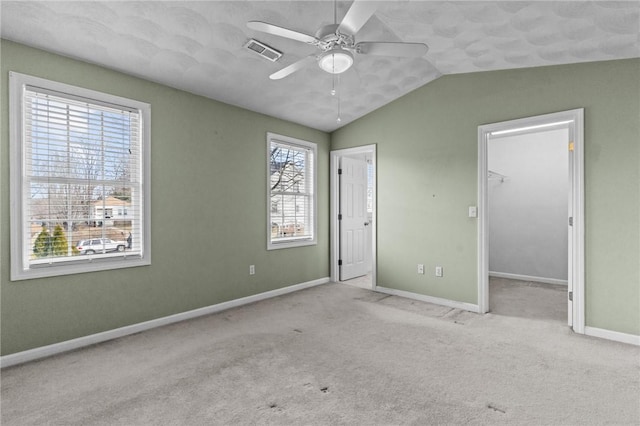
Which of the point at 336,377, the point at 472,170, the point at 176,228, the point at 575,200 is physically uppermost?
the point at 472,170

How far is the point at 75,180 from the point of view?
9.55 feet

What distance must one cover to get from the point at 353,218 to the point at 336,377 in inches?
141

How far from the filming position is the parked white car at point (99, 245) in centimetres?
300

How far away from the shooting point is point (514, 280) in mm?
5625

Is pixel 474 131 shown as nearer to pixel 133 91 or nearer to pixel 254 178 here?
pixel 254 178

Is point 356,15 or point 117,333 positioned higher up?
point 356,15

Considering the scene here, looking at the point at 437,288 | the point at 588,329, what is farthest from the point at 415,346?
the point at 588,329

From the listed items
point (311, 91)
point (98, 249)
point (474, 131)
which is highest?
point (311, 91)

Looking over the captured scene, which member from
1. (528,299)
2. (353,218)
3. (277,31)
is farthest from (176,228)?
(528,299)

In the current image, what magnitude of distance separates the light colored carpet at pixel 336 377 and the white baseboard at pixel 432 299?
15.4 inches

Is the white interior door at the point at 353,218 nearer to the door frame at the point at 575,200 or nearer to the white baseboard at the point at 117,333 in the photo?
the white baseboard at the point at 117,333

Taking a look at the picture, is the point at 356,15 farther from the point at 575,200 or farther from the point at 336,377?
the point at 575,200

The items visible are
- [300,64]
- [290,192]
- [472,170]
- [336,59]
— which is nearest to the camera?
[336,59]

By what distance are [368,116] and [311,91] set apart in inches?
48.9
